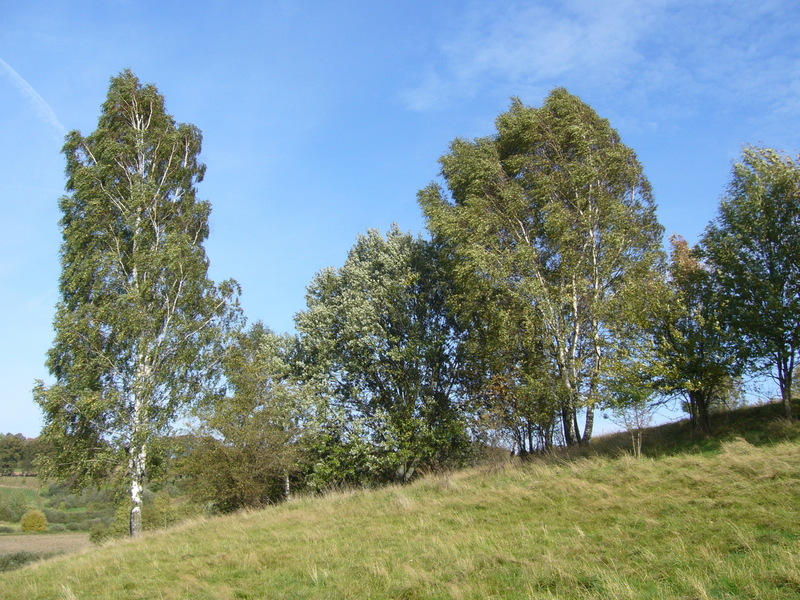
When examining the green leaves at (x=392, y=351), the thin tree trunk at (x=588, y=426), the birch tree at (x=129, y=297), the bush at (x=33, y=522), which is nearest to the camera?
the thin tree trunk at (x=588, y=426)

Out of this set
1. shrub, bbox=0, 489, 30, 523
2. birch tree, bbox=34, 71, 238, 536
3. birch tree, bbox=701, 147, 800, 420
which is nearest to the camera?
birch tree, bbox=701, 147, 800, 420

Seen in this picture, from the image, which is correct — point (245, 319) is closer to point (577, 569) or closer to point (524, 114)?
point (524, 114)

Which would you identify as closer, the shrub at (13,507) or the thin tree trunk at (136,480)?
the thin tree trunk at (136,480)

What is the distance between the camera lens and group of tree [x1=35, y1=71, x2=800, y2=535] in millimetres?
18328

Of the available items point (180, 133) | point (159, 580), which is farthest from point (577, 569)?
point (180, 133)

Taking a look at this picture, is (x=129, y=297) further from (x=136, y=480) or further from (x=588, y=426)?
(x=588, y=426)

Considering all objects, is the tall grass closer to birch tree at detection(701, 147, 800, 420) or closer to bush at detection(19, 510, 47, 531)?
birch tree at detection(701, 147, 800, 420)

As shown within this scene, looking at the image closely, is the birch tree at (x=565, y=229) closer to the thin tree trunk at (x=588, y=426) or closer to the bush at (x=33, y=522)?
the thin tree trunk at (x=588, y=426)

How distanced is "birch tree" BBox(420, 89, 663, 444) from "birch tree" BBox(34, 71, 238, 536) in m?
12.4

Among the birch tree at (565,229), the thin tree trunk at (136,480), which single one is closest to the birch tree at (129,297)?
the thin tree trunk at (136,480)

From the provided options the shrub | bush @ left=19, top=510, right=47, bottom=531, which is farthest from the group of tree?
the shrub

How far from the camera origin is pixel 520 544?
33.3ft

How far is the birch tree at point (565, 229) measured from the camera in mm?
19859

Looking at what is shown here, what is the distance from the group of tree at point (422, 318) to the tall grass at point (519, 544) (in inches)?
164
